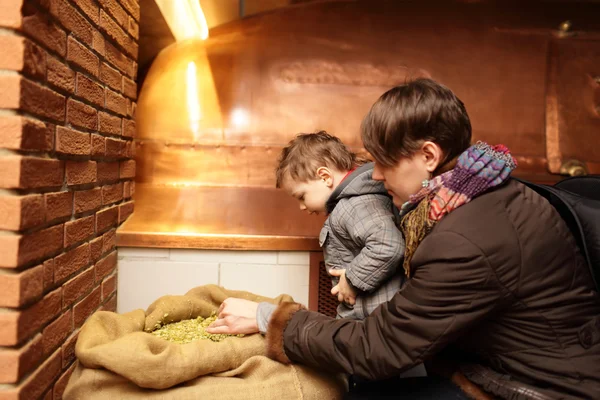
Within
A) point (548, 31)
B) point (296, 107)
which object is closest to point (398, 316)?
point (296, 107)

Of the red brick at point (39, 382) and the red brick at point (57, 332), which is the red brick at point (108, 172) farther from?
the red brick at point (39, 382)

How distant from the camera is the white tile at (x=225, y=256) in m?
2.01

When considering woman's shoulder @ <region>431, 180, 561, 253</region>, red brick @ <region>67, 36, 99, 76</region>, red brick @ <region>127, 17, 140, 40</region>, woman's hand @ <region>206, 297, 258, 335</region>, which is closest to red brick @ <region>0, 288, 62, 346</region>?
woman's hand @ <region>206, 297, 258, 335</region>

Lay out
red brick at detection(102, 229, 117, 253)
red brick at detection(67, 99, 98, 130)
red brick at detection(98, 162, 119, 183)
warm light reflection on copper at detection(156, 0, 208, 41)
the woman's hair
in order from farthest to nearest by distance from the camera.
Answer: warm light reflection on copper at detection(156, 0, 208, 41) → red brick at detection(102, 229, 117, 253) → red brick at detection(98, 162, 119, 183) → red brick at detection(67, 99, 98, 130) → the woman's hair

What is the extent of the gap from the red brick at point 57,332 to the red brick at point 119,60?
924 mm

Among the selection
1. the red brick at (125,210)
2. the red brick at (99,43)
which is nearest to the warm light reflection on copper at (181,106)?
the red brick at (125,210)

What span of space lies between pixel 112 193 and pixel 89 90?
0.47m

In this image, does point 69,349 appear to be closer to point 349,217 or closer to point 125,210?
point 125,210

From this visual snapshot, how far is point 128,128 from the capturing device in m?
2.05

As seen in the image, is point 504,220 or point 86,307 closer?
point 504,220

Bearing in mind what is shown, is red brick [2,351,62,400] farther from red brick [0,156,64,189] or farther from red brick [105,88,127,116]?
red brick [105,88,127,116]

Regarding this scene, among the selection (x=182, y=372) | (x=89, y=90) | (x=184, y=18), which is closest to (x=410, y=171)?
(x=182, y=372)

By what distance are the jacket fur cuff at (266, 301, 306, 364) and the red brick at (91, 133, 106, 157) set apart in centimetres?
83

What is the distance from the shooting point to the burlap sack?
1280 millimetres
